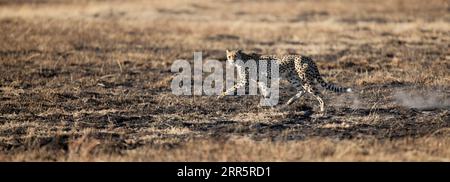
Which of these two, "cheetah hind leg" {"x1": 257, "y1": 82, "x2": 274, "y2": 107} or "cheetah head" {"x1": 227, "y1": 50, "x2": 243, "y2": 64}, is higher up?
"cheetah head" {"x1": 227, "y1": 50, "x2": 243, "y2": 64}

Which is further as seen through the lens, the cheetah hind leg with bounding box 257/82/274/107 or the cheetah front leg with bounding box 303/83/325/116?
the cheetah hind leg with bounding box 257/82/274/107

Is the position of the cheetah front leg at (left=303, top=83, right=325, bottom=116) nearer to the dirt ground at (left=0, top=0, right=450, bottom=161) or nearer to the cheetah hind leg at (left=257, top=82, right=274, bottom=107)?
the dirt ground at (left=0, top=0, right=450, bottom=161)

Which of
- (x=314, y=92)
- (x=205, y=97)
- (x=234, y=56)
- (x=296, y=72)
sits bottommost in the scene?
(x=205, y=97)

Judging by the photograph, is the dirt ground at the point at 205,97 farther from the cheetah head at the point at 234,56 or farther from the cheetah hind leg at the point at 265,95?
the cheetah head at the point at 234,56

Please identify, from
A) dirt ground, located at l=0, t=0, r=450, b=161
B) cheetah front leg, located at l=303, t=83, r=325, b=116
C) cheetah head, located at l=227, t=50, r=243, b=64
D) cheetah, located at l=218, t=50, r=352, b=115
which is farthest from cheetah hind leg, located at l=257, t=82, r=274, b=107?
cheetah front leg, located at l=303, t=83, r=325, b=116

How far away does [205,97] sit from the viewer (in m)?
12.2

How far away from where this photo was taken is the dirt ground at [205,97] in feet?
27.3

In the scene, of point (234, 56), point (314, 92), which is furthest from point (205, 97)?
point (314, 92)

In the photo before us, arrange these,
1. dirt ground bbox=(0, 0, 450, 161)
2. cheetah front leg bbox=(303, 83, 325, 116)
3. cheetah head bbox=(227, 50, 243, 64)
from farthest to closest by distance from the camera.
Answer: cheetah head bbox=(227, 50, 243, 64)
cheetah front leg bbox=(303, 83, 325, 116)
dirt ground bbox=(0, 0, 450, 161)

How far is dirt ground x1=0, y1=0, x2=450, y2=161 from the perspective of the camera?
8.32m

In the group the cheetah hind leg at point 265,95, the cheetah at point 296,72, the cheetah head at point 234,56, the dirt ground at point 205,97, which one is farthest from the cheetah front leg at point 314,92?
the cheetah head at point 234,56

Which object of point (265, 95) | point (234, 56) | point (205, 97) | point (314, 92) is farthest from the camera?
point (205, 97)

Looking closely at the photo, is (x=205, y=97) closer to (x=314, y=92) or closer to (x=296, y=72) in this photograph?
(x=296, y=72)

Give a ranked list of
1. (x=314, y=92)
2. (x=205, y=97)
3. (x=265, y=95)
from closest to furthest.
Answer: (x=314, y=92) → (x=265, y=95) → (x=205, y=97)
